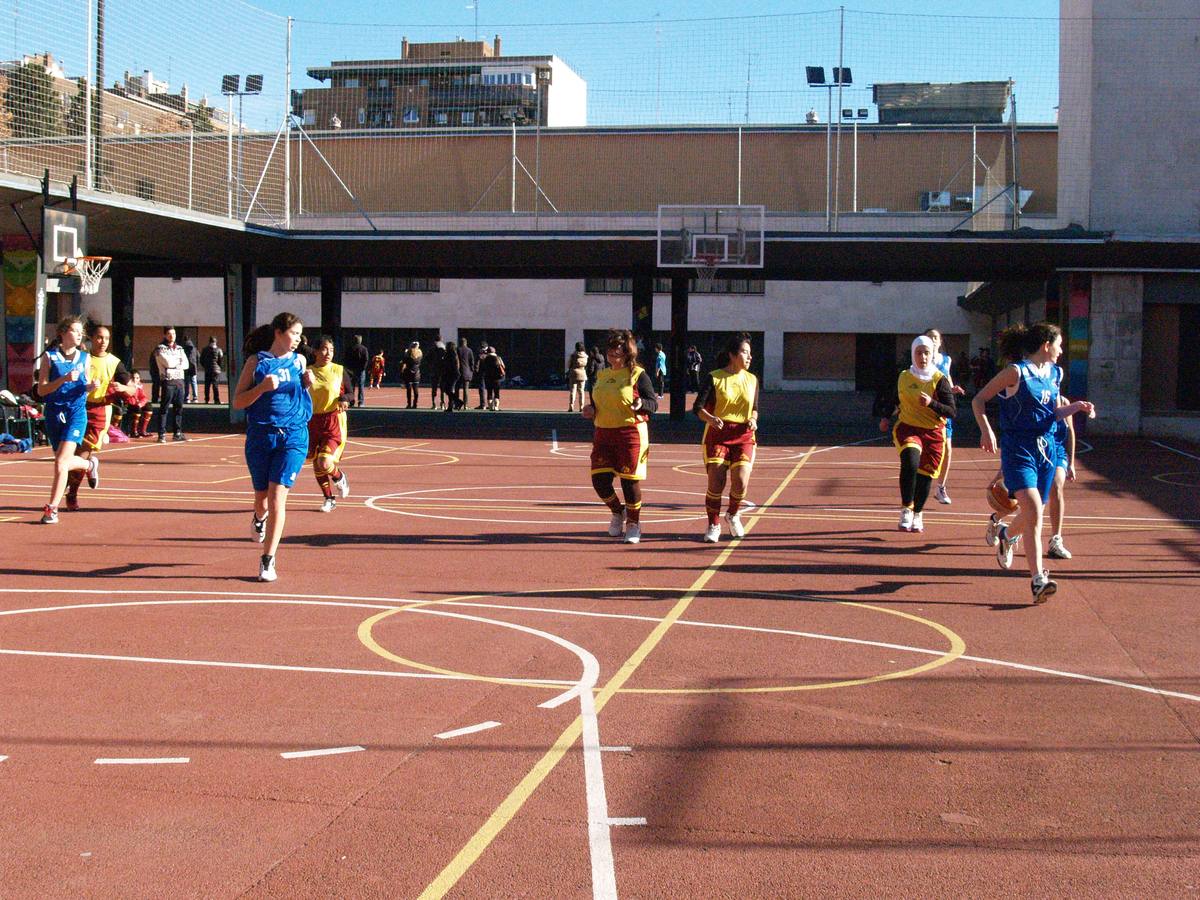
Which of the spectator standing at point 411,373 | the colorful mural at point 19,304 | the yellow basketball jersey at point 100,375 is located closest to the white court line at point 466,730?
the yellow basketball jersey at point 100,375

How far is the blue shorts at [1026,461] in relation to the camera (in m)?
9.16

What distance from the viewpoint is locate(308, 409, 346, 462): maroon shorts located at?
44.7 ft

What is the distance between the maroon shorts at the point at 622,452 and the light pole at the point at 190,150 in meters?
15.3

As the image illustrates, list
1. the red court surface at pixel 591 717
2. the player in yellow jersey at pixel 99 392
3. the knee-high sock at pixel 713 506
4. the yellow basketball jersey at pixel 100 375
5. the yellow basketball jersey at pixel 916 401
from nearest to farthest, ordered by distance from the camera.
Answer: the red court surface at pixel 591 717 < the knee-high sock at pixel 713 506 < the yellow basketball jersey at pixel 916 401 < the yellow basketball jersey at pixel 100 375 < the player in yellow jersey at pixel 99 392

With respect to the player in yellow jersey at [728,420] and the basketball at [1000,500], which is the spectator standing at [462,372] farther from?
the basketball at [1000,500]

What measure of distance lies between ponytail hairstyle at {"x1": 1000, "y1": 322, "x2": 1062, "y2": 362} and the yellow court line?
2945 millimetres

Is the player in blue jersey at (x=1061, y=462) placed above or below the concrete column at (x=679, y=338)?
below

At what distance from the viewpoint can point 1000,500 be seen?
10828mm

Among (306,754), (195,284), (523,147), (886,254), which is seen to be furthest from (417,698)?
(195,284)

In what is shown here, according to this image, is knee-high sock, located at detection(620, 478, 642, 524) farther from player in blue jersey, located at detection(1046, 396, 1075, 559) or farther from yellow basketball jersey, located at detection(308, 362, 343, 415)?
player in blue jersey, located at detection(1046, 396, 1075, 559)

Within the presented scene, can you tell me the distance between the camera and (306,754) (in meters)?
5.54

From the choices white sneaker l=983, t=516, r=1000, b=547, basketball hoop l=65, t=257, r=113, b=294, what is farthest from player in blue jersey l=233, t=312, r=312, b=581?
basketball hoop l=65, t=257, r=113, b=294

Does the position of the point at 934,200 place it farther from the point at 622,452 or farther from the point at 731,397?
the point at 622,452

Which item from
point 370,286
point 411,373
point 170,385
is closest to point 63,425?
point 170,385
